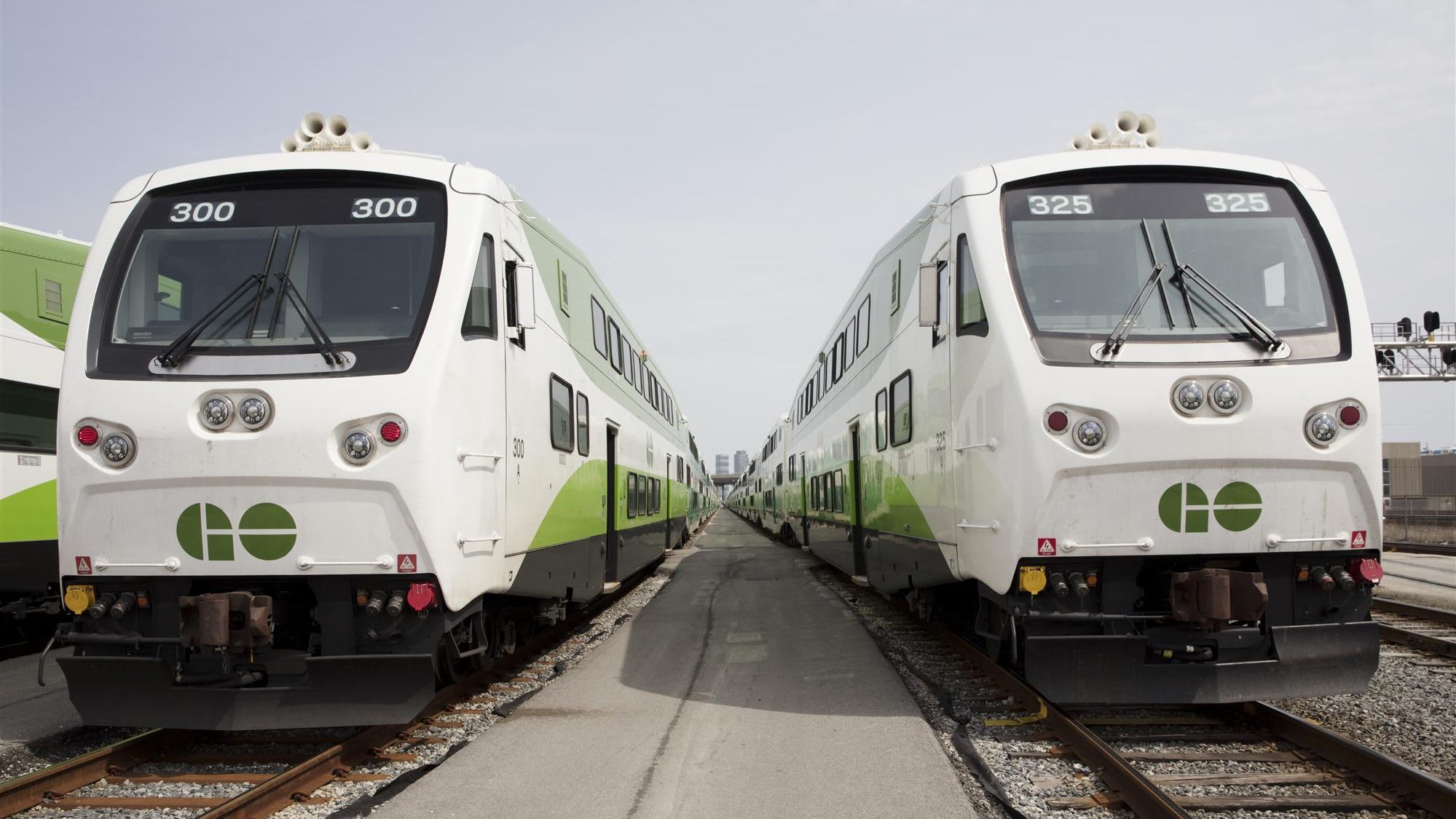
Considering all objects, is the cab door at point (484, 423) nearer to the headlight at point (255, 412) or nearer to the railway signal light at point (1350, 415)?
the headlight at point (255, 412)

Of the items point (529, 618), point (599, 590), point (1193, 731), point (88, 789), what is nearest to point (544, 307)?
point (529, 618)

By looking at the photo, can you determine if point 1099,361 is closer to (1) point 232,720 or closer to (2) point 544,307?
(2) point 544,307

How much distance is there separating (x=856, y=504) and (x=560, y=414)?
5.15 meters

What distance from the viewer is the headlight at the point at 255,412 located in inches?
207

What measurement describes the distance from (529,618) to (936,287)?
4662 millimetres

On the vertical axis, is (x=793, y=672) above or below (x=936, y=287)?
below

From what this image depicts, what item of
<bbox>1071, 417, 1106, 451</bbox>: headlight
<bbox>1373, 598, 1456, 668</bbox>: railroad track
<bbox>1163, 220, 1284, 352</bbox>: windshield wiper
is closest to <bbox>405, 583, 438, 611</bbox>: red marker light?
<bbox>1071, 417, 1106, 451</bbox>: headlight

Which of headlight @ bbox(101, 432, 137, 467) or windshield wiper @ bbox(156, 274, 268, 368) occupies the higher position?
windshield wiper @ bbox(156, 274, 268, 368)

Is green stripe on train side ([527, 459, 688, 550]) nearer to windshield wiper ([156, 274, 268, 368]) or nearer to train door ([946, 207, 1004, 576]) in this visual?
windshield wiper ([156, 274, 268, 368])

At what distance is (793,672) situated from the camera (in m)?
8.05

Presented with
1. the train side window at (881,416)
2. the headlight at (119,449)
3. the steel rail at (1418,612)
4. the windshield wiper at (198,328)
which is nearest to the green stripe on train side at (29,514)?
the headlight at (119,449)

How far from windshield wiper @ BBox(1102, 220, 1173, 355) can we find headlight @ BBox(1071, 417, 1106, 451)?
0.43 metres

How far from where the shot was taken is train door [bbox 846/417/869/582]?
38.6 ft

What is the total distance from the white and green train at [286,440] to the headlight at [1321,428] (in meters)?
4.81
